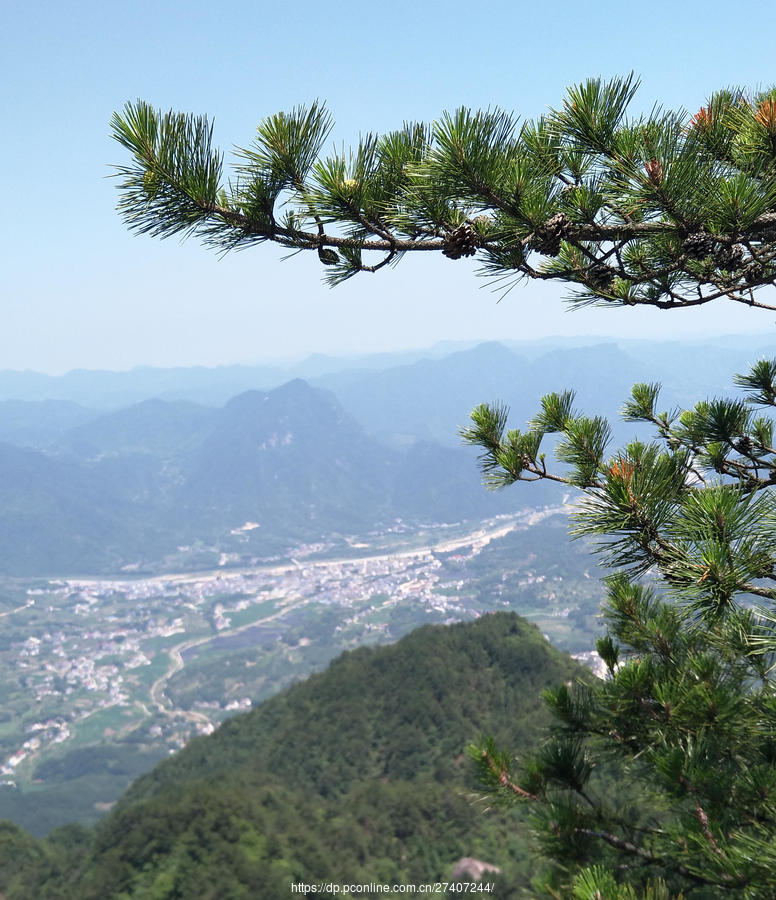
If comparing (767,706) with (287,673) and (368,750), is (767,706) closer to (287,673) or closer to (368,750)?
(368,750)

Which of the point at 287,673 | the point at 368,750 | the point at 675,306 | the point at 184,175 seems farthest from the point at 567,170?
the point at 287,673

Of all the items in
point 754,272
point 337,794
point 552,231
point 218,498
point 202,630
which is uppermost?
point 552,231

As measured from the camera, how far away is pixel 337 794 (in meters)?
31.3

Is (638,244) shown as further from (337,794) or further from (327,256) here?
(337,794)

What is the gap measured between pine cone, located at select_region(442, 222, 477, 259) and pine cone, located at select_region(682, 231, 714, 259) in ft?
1.90

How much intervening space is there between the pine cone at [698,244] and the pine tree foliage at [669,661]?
550mm

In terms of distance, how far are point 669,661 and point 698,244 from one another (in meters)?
1.62

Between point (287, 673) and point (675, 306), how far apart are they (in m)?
81.7

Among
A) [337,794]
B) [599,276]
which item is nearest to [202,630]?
[337,794]

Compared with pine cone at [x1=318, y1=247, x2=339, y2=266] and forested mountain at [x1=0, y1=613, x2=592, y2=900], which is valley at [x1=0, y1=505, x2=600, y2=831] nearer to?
forested mountain at [x1=0, y1=613, x2=592, y2=900]

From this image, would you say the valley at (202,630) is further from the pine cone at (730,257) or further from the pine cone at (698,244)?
the pine cone at (698,244)

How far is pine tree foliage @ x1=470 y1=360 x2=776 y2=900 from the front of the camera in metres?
1.44

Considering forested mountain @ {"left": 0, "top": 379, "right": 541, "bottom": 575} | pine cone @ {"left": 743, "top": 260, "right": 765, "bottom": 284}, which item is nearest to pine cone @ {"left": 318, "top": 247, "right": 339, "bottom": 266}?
pine cone @ {"left": 743, "top": 260, "right": 765, "bottom": 284}

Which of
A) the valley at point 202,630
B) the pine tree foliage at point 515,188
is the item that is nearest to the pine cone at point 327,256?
the pine tree foliage at point 515,188
